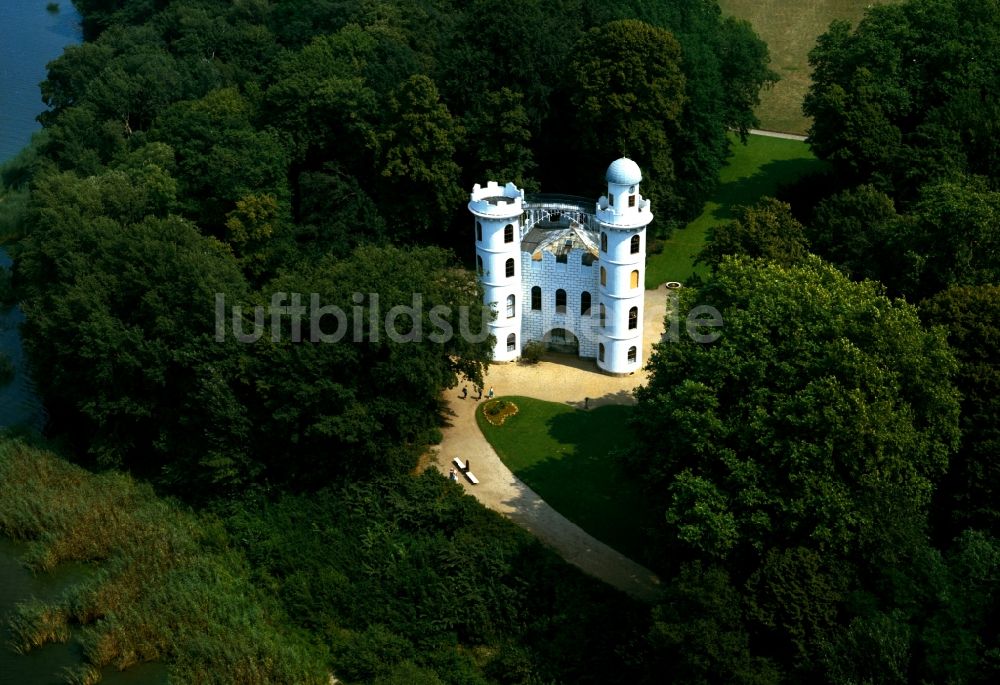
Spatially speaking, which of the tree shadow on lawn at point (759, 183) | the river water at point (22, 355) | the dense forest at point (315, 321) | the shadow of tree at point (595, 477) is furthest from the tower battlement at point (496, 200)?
the river water at point (22, 355)

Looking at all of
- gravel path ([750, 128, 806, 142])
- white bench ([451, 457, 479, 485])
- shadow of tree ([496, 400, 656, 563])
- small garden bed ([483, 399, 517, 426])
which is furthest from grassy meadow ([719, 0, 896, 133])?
white bench ([451, 457, 479, 485])

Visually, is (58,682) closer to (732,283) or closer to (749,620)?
(749,620)

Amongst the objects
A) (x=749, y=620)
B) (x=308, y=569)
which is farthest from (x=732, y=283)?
(x=308, y=569)

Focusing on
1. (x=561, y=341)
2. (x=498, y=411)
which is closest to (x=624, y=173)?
(x=561, y=341)

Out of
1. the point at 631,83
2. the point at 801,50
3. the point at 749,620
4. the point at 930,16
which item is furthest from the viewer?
the point at 801,50

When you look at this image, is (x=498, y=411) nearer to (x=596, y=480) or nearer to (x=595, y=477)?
(x=595, y=477)

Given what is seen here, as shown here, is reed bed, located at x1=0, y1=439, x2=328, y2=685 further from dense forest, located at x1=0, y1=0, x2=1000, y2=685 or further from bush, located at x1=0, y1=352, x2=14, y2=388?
bush, located at x1=0, y1=352, x2=14, y2=388
